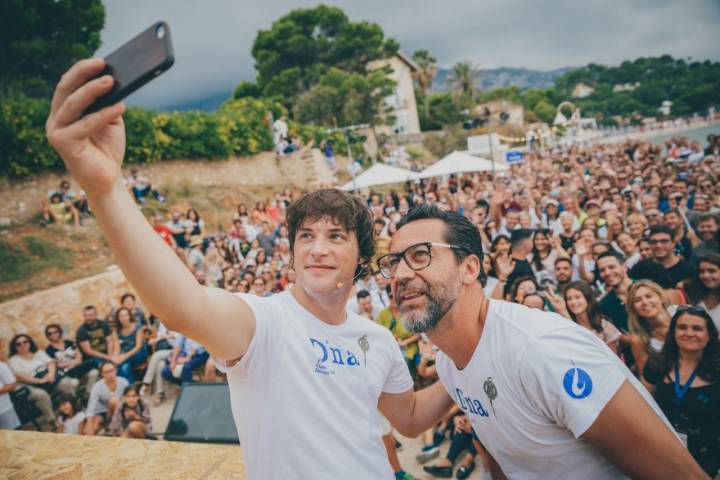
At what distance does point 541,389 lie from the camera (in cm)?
148

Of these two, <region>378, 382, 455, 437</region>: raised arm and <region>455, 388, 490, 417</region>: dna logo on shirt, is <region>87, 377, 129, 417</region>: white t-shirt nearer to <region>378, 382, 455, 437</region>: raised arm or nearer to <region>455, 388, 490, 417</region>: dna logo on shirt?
<region>378, 382, 455, 437</region>: raised arm

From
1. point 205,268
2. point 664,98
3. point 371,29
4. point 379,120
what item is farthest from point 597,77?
point 205,268

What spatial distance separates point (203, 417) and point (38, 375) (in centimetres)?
405

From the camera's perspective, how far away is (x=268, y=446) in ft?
4.91

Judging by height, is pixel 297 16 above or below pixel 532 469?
above

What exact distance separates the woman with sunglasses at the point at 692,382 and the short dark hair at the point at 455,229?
6.21 feet

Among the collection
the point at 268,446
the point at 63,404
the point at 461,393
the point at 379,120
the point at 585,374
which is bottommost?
the point at 63,404

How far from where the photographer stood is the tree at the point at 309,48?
117 feet

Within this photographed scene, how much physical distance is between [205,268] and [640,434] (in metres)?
10.0

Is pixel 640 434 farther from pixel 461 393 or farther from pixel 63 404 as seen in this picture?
pixel 63 404

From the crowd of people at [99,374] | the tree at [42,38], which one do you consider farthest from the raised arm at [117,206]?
the tree at [42,38]

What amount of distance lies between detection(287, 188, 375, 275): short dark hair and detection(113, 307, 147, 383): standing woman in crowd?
19.1 feet

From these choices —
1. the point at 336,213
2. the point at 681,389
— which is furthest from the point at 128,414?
the point at 681,389

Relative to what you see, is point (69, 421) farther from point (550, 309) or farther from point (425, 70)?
point (425, 70)
